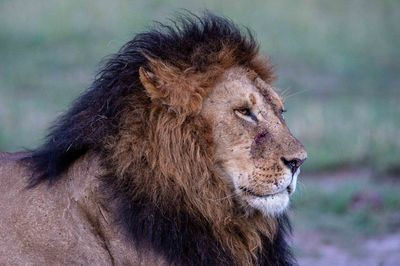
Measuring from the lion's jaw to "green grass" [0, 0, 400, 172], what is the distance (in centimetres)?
568

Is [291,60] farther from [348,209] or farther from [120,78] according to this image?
[120,78]

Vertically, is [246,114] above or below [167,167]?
above

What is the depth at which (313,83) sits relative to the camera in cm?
1734

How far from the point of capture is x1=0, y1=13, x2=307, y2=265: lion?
17.0ft

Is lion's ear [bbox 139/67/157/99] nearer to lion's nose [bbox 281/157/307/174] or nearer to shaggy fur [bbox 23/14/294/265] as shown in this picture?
shaggy fur [bbox 23/14/294/265]

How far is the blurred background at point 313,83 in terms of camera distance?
362 inches

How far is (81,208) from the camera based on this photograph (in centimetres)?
533

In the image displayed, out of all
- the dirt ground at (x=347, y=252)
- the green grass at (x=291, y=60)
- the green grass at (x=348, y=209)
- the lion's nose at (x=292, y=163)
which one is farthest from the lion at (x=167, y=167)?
the green grass at (x=291, y=60)

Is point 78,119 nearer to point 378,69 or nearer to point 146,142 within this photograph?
point 146,142

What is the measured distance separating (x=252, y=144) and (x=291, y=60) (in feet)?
45.8

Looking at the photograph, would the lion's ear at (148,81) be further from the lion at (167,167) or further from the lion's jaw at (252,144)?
the lion's jaw at (252,144)

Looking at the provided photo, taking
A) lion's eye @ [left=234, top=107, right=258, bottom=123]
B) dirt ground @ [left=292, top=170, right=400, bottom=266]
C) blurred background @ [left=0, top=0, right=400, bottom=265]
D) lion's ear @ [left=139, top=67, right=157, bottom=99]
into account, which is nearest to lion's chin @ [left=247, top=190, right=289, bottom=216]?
lion's eye @ [left=234, top=107, right=258, bottom=123]

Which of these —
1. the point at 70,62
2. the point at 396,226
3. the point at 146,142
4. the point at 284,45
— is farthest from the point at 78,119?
the point at 284,45

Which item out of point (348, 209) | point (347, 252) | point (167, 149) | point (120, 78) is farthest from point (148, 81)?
point (348, 209)
